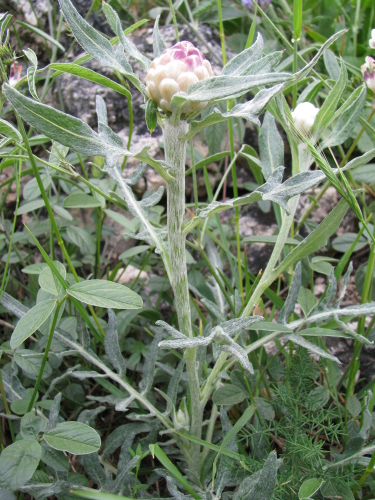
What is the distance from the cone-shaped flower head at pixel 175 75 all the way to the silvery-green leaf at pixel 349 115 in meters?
0.33

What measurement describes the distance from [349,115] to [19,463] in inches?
39.9

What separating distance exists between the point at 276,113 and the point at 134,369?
2.81 feet

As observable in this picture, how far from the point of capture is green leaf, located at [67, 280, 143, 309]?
0.88 metres

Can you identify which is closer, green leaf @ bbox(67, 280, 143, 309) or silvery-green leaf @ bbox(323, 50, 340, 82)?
green leaf @ bbox(67, 280, 143, 309)

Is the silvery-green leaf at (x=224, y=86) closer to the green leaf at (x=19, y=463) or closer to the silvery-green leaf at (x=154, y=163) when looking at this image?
the silvery-green leaf at (x=154, y=163)

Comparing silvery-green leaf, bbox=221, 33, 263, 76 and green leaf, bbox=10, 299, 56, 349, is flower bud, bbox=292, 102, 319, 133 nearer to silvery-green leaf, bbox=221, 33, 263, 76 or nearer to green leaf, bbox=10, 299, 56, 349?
silvery-green leaf, bbox=221, 33, 263, 76

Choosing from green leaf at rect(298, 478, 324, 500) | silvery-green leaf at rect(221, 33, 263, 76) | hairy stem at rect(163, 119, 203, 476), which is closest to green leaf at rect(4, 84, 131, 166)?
hairy stem at rect(163, 119, 203, 476)

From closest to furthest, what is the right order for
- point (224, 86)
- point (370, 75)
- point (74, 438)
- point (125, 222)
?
point (224, 86)
point (74, 438)
point (370, 75)
point (125, 222)

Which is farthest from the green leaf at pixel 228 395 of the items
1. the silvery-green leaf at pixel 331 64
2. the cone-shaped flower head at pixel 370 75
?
the silvery-green leaf at pixel 331 64

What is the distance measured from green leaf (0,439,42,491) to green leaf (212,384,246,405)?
0.42 meters

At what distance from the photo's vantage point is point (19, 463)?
34.2 inches

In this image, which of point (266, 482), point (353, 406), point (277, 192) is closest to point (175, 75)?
point (277, 192)

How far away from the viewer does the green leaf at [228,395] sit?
1.08 meters

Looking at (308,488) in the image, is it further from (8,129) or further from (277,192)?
(8,129)
